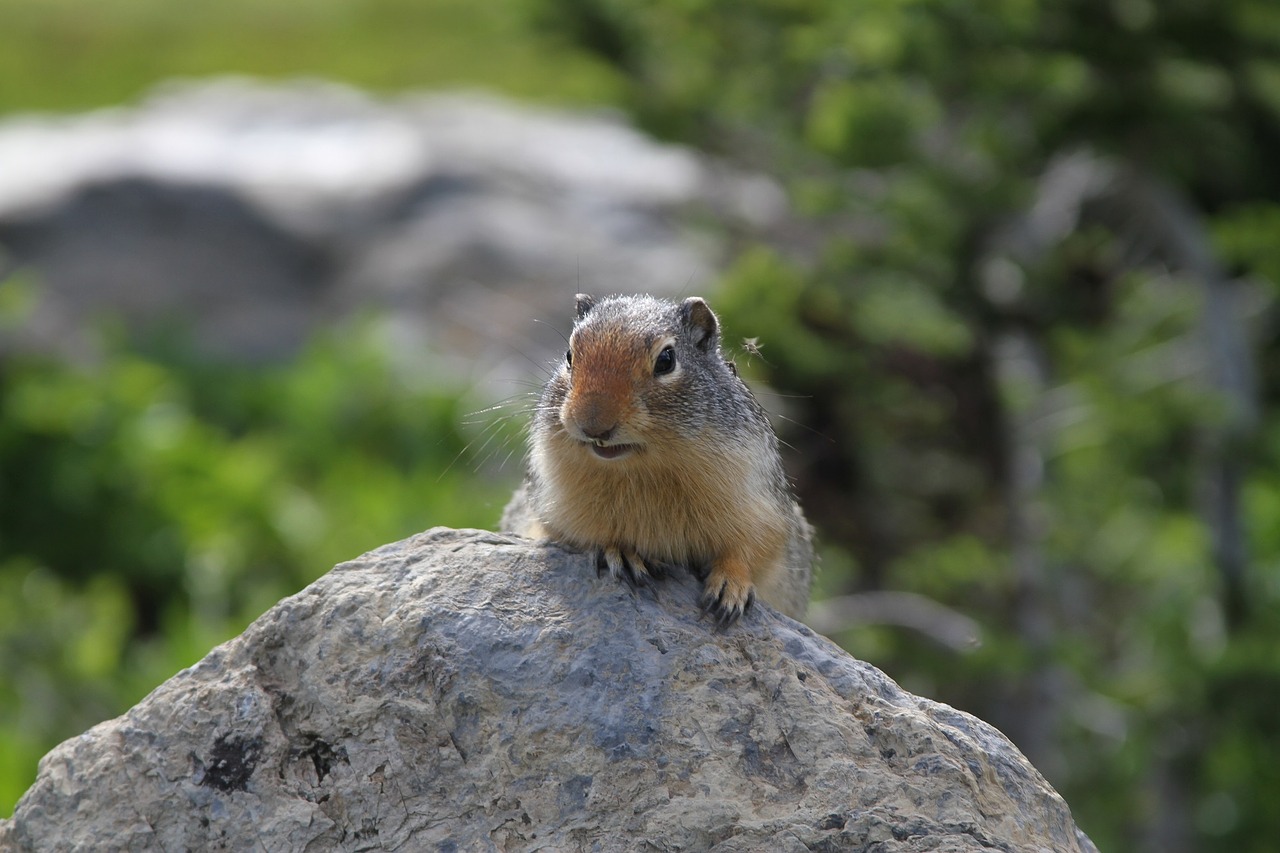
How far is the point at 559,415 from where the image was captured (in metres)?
4.02

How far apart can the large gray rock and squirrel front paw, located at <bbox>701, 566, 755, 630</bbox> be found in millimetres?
57

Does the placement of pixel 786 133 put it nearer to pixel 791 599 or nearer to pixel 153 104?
pixel 791 599

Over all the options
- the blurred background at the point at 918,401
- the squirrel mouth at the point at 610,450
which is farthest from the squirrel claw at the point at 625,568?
the blurred background at the point at 918,401

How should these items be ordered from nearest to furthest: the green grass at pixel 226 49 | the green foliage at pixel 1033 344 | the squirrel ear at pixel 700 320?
the squirrel ear at pixel 700 320, the green foliage at pixel 1033 344, the green grass at pixel 226 49

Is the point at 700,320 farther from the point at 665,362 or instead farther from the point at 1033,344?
the point at 1033,344

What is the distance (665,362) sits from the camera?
4.07 m

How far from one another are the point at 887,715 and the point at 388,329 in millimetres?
10316

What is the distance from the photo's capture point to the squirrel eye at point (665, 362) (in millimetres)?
4023

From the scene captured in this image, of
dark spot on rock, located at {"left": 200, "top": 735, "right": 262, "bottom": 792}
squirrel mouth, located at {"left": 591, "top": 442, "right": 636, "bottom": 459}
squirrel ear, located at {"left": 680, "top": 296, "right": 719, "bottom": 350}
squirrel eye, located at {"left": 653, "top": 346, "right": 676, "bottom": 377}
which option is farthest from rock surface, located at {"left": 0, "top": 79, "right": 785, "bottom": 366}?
dark spot on rock, located at {"left": 200, "top": 735, "right": 262, "bottom": 792}

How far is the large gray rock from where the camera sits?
3.21 meters

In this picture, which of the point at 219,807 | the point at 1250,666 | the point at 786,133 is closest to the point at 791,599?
the point at 219,807

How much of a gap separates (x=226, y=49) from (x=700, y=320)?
74.8ft

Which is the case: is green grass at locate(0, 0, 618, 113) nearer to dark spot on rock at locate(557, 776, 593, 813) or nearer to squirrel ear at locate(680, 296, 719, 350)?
squirrel ear at locate(680, 296, 719, 350)

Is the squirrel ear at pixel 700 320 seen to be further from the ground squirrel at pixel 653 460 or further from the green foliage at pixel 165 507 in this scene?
the green foliage at pixel 165 507
